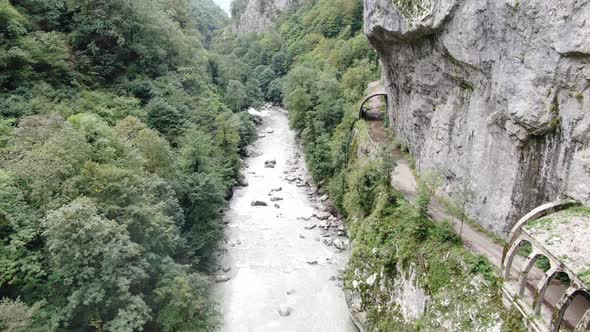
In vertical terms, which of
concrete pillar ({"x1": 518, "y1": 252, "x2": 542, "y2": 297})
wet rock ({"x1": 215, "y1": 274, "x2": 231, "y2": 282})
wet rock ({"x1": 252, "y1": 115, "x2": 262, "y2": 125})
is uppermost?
concrete pillar ({"x1": 518, "y1": 252, "x2": 542, "y2": 297})

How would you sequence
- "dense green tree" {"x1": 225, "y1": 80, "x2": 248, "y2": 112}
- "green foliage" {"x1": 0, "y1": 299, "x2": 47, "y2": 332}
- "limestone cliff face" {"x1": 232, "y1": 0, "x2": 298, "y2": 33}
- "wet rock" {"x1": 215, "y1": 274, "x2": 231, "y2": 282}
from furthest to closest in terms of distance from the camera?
1. "limestone cliff face" {"x1": 232, "y1": 0, "x2": 298, "y2": 33}
2. "dense green tree" {"x1": 225, "y1": 80, "x2": 248, "y2": 112}
3. "wet rock" {"x1": 215, "y1": 274, "x2": 231, "y2": 282}
4. "green foliage" {"x1": 0, "y1": 299, "x2": 47, "y2": 332}

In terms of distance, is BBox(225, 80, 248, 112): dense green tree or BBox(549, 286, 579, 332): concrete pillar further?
BBox(225, 80, 248, 112): dense green tree

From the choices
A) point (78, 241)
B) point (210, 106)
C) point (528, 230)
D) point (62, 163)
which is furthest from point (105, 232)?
point (210, 106)

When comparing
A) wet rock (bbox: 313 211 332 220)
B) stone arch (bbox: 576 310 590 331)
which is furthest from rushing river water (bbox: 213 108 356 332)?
stone arch (bbox: 576 310 590 331)

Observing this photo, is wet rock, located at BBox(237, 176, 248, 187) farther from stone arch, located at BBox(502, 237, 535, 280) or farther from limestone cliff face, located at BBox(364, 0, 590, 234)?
stone arch, located at BBox(502, 237, 535, 280)

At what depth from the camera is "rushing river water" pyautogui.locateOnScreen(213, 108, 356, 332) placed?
80.3 ft

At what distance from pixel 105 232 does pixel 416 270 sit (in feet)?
47.3

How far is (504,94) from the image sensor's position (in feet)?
59.8

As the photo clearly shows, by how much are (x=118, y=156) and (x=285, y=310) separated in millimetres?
13548

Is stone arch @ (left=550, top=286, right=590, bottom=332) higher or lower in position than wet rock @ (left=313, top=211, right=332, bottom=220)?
higher

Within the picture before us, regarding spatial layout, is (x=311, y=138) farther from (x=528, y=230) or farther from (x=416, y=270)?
(x=528, y=230)

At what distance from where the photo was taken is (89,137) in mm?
24141

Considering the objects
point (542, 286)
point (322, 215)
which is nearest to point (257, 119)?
point (322, 215)

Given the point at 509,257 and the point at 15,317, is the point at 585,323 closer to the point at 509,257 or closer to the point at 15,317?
the point at 509,257
